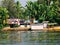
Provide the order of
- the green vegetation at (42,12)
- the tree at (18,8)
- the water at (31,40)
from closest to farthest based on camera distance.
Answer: the water at (31,40) < the green vegetation at (42,12) < the tree at (18,8)

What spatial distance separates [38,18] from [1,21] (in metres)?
9.97

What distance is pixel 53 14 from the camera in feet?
208

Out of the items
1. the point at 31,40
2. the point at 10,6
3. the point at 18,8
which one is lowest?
the point at 18,8

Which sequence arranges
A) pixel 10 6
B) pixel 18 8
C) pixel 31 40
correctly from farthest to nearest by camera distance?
pixel 18 8 → pixel 10 6 → pixel 31 40

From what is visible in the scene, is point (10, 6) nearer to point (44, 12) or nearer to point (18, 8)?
point (18, 8)

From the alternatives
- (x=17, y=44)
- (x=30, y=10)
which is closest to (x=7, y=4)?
(x=30, y=10)

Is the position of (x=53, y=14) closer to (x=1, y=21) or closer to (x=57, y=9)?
(x=57, y=9)

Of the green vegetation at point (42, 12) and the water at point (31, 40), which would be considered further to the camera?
the green vegetation at point (42, 12)

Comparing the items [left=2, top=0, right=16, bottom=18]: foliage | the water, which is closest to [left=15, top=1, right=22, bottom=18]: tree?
[left=2, top=0, right=16, bottom=18]: foliage

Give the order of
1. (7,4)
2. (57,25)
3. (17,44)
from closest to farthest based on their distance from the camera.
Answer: (17,44) < (57,25) < (7,4)

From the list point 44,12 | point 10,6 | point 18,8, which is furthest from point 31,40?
point 18,8

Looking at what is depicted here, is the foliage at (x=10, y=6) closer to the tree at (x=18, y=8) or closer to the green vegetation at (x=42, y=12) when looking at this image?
the tree at (x=18, y=8)

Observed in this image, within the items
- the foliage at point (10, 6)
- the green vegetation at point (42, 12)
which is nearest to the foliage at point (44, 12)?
the green vegetation at point (42, 12)

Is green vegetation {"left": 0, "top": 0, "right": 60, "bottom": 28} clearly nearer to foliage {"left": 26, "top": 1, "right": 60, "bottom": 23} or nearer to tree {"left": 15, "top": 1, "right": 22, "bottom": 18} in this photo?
foliage {"left": 26, "top": 1, "right": 60, "bottom": 23}
